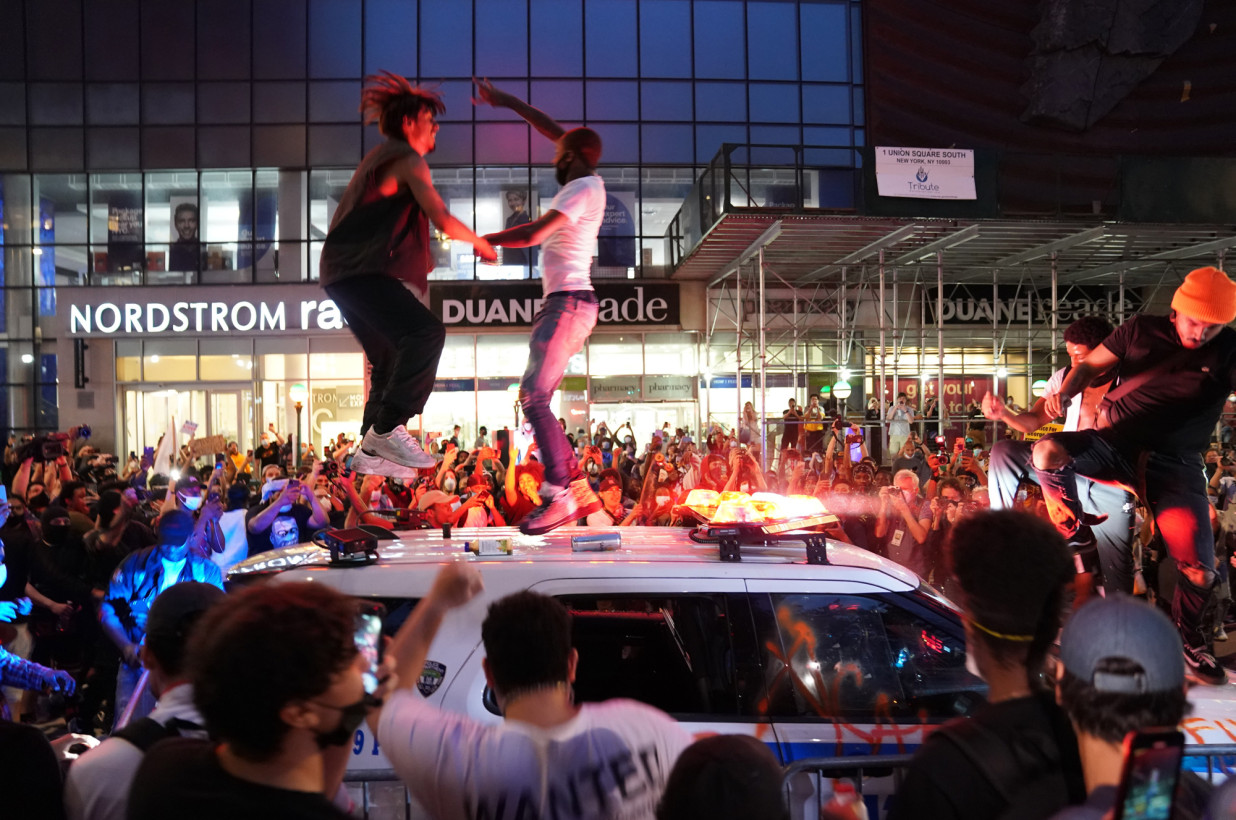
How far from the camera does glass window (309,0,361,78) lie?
1009 inches

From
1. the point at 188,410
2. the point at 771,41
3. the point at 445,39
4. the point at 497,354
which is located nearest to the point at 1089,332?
the point at 497,354

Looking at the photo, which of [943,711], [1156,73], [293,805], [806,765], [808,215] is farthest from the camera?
[1156,73]

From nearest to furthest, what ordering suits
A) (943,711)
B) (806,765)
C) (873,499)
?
(806,765) → (943,711) → (873,499)

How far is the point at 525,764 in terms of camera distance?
2.11 meters

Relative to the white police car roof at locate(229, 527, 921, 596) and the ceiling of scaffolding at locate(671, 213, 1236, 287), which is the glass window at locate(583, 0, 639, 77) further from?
the white police car roof at locate(229, 527, 921, 596)

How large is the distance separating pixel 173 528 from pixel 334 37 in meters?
24.0

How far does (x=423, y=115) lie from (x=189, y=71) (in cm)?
2667

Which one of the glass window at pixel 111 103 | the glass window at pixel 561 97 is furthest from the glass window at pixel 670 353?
the glass window at pixel 111 103

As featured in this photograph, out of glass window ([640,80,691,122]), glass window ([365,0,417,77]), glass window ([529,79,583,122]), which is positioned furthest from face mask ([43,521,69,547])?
glass window ([640,80,691,122])

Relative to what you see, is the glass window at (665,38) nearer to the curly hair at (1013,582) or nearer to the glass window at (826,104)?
the glass window at (826,104)

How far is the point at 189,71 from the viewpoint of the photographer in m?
25.6

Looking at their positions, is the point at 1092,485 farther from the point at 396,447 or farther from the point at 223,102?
the point at 223,102

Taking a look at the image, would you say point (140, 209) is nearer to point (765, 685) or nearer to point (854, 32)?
point (854, 32)

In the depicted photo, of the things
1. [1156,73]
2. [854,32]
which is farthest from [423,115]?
[1156,73]
